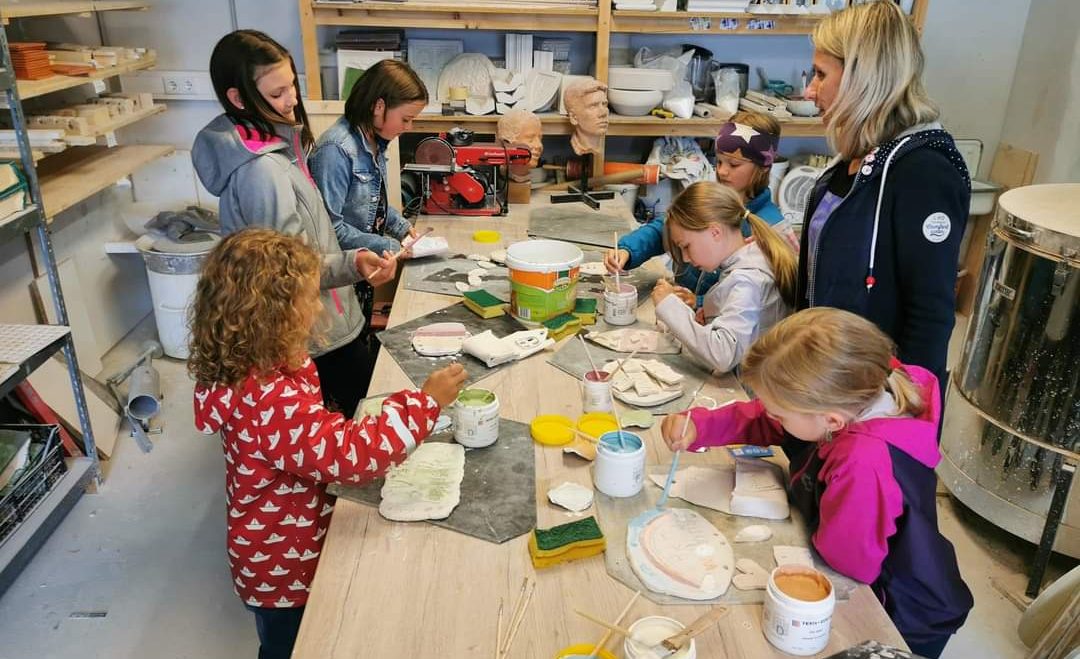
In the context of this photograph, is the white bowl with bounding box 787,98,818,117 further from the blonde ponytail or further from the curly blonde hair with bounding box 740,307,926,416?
the curly blonde hair with bounding box 740,307,926,416

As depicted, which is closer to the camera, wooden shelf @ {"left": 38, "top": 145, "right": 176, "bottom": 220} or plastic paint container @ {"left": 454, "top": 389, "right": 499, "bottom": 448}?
plastic paint container @ {"left": 454, "top": 389, "right": 499, "bottom": 448}

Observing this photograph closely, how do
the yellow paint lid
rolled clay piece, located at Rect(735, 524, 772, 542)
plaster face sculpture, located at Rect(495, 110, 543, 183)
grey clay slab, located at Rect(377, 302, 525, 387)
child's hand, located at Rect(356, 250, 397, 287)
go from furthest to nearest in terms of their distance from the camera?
plaster face sculpture, located at Rect(495, 110, 543, 183), child's hand, located at Rect(356, 250, 397, 287), grey clay slab, located at Rect(377, 302, 525, 387), the yellow paint lid, rolled clay piece, located at Rect(735, 524, 772, 542)

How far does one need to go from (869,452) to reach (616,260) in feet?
3.88

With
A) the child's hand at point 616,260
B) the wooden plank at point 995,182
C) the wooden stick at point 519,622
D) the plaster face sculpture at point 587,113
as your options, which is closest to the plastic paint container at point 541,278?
the child's hand at point 616,260

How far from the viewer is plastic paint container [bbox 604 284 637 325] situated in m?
2.17

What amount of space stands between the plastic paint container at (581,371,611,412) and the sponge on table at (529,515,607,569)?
1.42ft

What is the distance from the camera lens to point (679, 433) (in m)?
1.48

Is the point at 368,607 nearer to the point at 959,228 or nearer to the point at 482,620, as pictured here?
the point at 482,620

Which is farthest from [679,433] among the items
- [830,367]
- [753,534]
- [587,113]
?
[587,113]

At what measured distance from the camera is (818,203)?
5.79 ft

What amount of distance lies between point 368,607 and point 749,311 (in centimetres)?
115

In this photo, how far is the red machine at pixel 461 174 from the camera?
3115 mm

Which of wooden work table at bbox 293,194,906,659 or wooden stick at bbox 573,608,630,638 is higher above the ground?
wooden stick at bbox 573,608,630,638

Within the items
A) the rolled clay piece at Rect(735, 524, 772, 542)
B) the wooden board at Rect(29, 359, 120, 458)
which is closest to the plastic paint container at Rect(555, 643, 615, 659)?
the rolled clay piece at Rect(735, 524, 772, 542)
